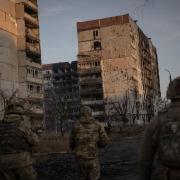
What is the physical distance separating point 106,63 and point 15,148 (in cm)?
8778

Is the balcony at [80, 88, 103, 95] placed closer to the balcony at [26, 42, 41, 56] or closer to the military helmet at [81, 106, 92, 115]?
the balcony at [26, 42, 41, 56]

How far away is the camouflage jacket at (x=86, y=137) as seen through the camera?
10.3 metres

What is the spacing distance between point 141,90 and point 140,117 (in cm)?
656

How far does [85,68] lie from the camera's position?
9700 cm

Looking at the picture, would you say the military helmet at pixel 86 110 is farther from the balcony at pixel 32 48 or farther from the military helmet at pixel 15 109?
the balcony at pixel 32 48

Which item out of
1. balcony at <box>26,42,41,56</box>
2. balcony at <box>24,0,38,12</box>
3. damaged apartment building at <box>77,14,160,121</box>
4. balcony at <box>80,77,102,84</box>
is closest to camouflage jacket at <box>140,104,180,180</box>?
balcony at <box>26,42,41,56</box>

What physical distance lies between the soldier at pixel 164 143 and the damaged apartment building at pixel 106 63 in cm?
8970

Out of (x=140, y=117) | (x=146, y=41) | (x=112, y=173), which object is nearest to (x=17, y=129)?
(x=112, y=173)

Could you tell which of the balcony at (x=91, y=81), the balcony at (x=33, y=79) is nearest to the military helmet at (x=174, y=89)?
the balcony at (x=33, y=79)

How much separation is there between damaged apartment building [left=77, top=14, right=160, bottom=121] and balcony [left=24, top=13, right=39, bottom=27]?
2035cm

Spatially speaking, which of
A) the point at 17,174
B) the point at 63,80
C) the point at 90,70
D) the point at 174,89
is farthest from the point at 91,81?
the point at 174,89

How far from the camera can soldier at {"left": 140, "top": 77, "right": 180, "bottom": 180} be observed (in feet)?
11.0

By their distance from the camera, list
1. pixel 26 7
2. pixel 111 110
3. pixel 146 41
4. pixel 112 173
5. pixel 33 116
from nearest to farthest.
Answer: pixel 112 173 < pixel 33 116 < pixel 26 7 < pixel 111 110 < pixel 146 41

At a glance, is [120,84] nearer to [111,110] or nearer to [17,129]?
[111,110]
